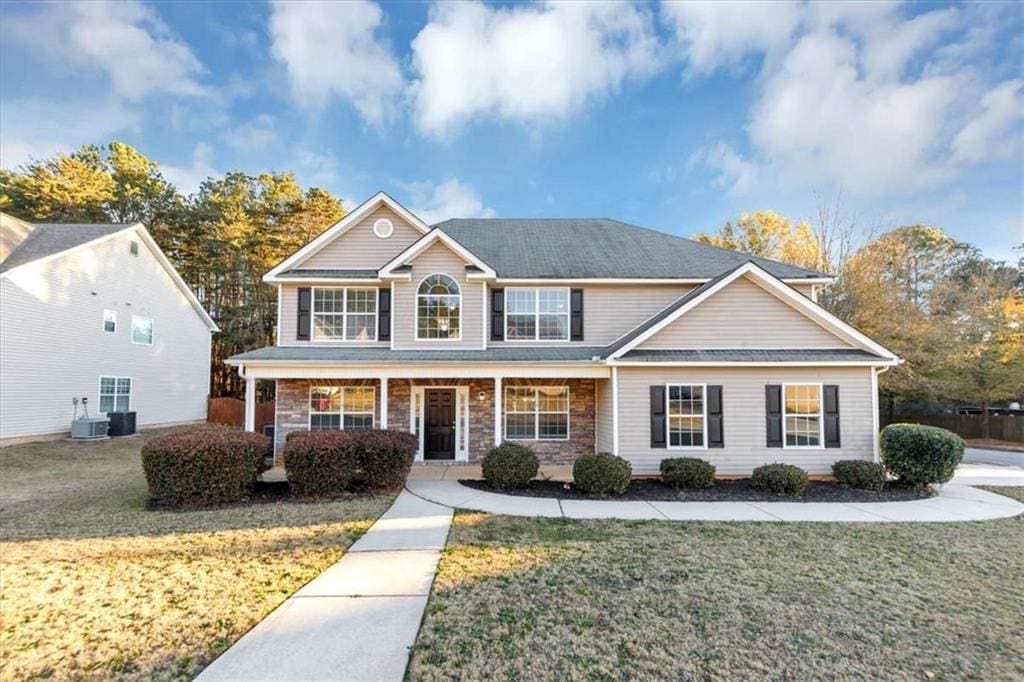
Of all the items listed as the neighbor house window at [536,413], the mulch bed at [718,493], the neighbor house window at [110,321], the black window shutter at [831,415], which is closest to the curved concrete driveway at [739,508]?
the mulch bed at [718,493]

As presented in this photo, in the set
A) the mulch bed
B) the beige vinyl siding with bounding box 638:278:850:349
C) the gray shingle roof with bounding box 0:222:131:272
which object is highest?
the gray shingle roof with bounding box 0:222:131:272

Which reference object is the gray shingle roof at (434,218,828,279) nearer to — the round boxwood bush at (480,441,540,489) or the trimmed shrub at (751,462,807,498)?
the round boxwood bush at (480,441,540,489)

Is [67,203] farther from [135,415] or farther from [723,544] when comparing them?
[723,544]

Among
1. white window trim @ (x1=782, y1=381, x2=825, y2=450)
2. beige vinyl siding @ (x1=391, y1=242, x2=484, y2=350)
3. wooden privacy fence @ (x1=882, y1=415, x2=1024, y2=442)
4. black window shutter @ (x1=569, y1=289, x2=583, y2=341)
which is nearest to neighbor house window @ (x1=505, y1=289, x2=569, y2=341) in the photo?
black window shutter @ (x1=569, y1=289, x2=583, y2=341)

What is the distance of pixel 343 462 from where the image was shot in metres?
8.84

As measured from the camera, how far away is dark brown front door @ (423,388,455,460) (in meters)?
12.9

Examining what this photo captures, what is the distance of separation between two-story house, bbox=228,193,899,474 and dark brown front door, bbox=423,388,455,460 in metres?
0.03

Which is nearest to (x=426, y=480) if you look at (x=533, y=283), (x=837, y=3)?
(x=533, y=283)

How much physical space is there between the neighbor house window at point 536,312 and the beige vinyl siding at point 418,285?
3.07 ft

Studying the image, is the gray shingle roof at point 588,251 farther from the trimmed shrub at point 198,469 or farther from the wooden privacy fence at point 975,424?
the wooden privacy fence at point 975,424

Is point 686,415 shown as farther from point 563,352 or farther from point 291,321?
point 291,321

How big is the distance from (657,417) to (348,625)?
8.50m

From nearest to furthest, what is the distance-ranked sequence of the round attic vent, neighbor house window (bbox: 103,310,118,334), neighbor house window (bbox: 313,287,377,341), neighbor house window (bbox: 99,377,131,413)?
neighbor house window (bbox: 313,287,377,341) → the round attic vent → neighbor house window (bbox: 99,377,131,413) → neighbor house window (bbox: 103,310,118,334)

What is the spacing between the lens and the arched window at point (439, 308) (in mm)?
12773
